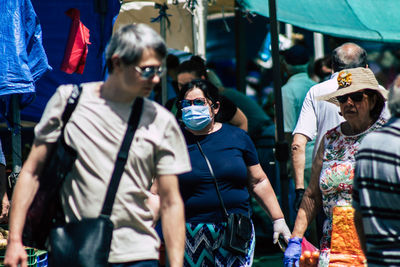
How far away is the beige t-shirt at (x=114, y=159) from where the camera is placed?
3.06m

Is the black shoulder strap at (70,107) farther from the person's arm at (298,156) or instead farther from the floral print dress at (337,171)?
the person's arm at (298,156)

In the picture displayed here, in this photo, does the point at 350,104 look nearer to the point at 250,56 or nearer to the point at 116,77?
the point at 116,77

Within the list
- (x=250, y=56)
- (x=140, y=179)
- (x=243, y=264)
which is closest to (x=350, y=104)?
(x=243, y=264)

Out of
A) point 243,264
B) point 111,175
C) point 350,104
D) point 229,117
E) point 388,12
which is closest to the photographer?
point 111,175

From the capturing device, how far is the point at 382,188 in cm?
304

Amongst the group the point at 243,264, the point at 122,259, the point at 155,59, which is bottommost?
the point at 243,264

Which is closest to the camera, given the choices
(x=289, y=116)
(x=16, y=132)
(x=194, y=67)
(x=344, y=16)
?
(x=16, y=132)

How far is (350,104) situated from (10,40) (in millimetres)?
2258

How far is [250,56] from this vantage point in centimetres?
1811

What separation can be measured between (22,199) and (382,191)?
1.50 meters

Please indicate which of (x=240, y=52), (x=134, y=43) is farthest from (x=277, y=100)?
(x=240, y=52)

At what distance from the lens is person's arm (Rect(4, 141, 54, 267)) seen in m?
3.01

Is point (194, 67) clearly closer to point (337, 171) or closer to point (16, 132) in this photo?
point (16, 132)

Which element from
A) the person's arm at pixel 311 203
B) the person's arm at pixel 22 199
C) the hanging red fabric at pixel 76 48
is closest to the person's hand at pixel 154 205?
the person's arm at pixel 22 199
